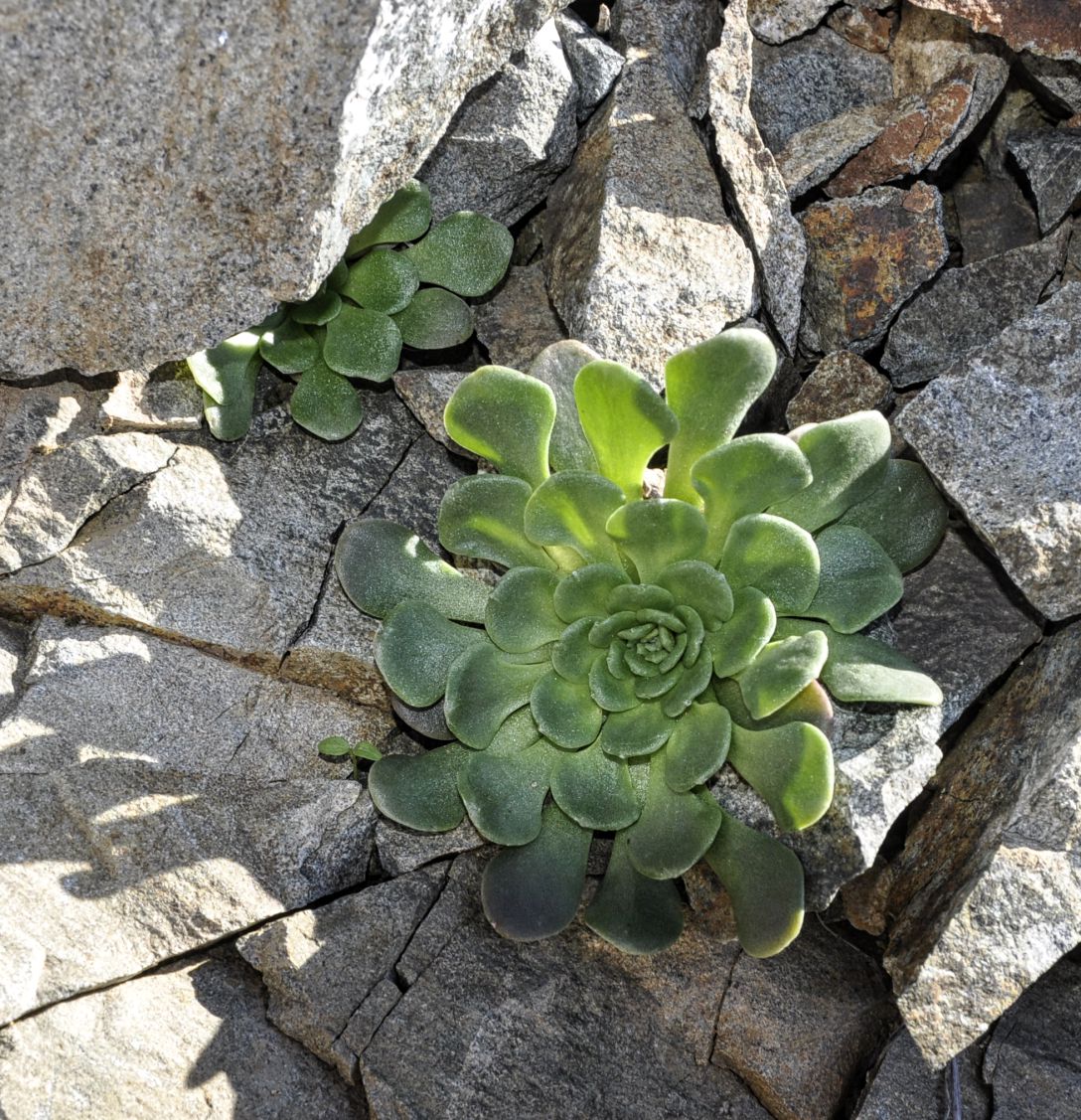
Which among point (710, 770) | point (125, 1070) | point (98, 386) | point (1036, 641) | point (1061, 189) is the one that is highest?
point (1061, 189)

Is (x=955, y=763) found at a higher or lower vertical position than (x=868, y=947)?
higher

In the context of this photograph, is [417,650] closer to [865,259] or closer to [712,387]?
[712,387]

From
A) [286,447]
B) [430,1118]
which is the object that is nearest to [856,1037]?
[430,1118]

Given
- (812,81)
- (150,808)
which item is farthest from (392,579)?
(812,81)

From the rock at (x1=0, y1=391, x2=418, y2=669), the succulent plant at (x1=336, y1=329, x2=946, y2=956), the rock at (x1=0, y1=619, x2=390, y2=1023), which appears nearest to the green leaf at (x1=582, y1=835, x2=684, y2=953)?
the succulent plant at (x1=336, y1=329, x2=946, y2=956)

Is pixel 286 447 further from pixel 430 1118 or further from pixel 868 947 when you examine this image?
pixel 868 947

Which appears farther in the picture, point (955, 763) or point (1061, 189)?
point (1061, 189)

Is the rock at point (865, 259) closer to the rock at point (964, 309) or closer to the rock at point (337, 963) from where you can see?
the rock at point (964, 309)
